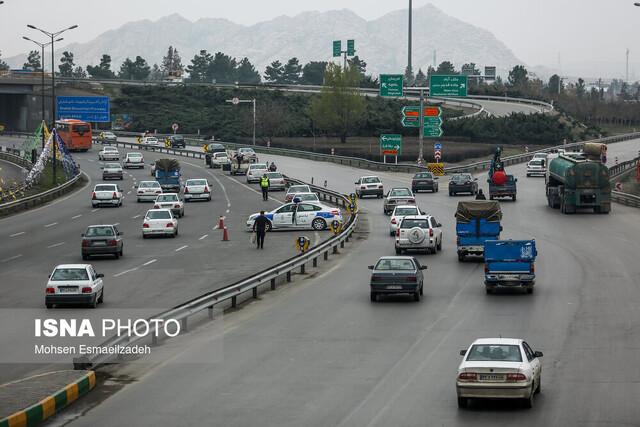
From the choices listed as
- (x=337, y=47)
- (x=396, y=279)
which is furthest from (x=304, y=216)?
(x=337, y=47)

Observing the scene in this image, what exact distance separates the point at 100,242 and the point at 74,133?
262 feet

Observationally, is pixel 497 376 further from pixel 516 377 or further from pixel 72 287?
pixel 72 287

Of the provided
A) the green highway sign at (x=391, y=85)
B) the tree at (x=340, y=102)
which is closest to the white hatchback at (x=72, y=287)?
the green highway sign at (x=391, y=85)

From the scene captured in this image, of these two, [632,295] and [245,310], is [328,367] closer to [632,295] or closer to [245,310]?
[245,310]

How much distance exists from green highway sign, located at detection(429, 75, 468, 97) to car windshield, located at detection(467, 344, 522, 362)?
79.9 metres

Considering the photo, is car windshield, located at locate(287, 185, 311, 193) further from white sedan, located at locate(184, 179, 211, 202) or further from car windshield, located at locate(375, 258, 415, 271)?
car windshield, located at locate(375, 258, 415, 271)

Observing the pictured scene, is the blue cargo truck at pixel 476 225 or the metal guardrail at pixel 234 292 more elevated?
the blue cargo truck at pixel 476 225

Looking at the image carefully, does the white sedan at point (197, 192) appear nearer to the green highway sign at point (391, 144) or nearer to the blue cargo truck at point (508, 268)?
the green highway sign at point (391, 144)

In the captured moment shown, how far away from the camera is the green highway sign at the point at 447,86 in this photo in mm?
98312

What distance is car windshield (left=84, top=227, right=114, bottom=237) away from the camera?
4269 cm

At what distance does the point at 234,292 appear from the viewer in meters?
30.5

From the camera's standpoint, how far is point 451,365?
23094 mm

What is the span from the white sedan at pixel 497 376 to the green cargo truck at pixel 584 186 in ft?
138

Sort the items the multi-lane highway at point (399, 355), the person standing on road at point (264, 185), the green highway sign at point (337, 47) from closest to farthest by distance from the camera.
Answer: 1. the multi-lane highway at point (399, 355)
2. the person standing on road at point (264, 185)
3. the green highway sign at point (337, 47)
